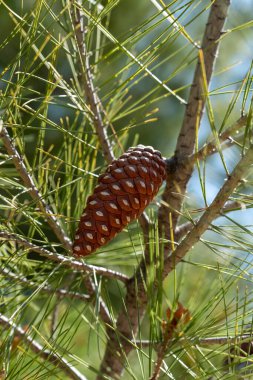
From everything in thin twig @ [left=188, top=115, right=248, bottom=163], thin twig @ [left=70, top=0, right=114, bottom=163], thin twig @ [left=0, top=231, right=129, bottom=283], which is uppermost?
thin twig @ [left=70, top=0, right=114, bottom=163]

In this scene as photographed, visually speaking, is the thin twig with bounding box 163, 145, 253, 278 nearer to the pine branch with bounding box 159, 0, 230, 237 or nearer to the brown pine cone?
the brown pine cone

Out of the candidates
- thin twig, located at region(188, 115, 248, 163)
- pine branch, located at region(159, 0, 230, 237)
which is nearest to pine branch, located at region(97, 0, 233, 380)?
pine branch, located at region(159, 0, 230, 237)

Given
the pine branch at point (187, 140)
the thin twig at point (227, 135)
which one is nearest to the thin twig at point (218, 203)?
the thin twig at point (227, 135)

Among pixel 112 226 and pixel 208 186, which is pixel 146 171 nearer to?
pixel 112 226

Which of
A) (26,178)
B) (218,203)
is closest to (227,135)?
(218,203)

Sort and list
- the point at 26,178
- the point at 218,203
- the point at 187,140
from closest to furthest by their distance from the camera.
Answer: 1. the point at 218,203
2. the point at 26,178
3. the point at 187,140

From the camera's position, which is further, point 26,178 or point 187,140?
point 187,140

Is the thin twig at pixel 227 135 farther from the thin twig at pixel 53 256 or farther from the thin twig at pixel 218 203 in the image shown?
the thin twig at pixel 53 256

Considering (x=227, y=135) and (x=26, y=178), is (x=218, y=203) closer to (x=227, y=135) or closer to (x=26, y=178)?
(x=227, y=135)

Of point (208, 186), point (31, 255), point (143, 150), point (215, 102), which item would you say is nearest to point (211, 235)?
point (208, 186)
